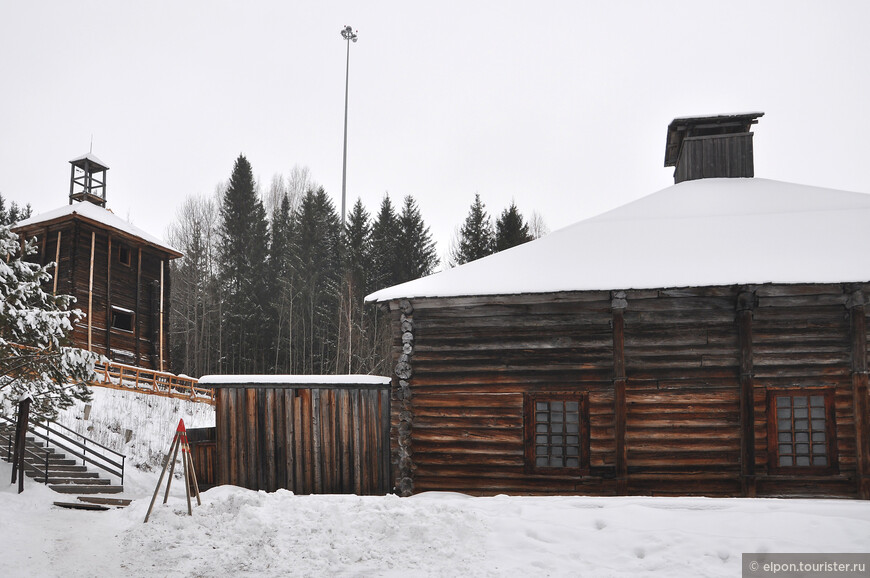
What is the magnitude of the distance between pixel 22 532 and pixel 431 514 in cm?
645

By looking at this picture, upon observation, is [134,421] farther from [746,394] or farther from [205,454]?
[746,394]

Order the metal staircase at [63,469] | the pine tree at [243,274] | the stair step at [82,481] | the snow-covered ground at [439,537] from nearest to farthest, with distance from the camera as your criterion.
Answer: the snow-covered ground at [439,537] → the metal staircase at [63,469] → the stair step at [82,481] → the pine tree at [243,274]

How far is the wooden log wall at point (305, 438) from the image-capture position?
13398mm

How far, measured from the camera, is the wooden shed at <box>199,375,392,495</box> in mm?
13398

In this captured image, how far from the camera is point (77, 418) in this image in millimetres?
22141

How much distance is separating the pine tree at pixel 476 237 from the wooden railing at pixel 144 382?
18.1m

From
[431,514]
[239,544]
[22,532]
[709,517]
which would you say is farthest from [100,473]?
[709,517]

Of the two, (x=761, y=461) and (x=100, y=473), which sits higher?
(x=761, y=461)

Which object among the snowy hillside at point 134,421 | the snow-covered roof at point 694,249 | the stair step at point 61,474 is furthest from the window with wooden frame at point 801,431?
the snowy hillside at point 134,421

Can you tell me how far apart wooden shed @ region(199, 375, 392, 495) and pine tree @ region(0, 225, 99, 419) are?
260 cm

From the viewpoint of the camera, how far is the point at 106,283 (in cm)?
3014

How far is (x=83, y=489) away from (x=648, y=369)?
12506 millimetres

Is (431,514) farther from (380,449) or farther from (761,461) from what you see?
(761,461)

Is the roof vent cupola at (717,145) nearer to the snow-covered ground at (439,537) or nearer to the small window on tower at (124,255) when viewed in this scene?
the snow-covered ground at (439,537)
